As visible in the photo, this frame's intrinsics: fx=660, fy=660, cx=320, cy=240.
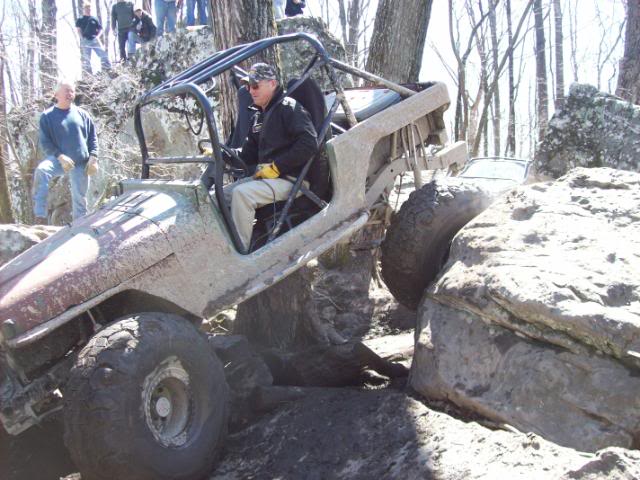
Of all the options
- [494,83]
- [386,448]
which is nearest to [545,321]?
[386,448]

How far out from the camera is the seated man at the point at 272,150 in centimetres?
389

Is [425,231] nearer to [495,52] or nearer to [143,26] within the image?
[143,26]

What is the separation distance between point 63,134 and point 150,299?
390 cm

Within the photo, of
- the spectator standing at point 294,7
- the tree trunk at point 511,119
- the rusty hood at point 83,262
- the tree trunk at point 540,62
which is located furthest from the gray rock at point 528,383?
the tree trunk at point 540,62

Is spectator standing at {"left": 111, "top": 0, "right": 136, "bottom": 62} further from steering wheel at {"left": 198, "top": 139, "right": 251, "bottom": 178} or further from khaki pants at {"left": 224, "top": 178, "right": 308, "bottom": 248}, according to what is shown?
khaki pants at {"left": 224, "top": 178, "right": 308, "bottom": 248}

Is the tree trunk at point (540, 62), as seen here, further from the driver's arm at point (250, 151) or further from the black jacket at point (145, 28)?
the driver's arm at point (250, 151)

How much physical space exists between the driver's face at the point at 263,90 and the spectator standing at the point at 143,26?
7.46 meters

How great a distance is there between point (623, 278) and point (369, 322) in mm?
2892

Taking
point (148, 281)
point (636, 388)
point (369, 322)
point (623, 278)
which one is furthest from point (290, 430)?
point (369, 322)

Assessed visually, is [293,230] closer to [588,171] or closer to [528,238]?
[528,238]

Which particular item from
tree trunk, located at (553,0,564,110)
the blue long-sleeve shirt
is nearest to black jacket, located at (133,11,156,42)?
the blue long-sleeve shirt

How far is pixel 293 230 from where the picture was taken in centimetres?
402

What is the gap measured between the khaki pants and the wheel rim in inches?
36.4

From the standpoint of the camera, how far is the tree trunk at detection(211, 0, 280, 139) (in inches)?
198
